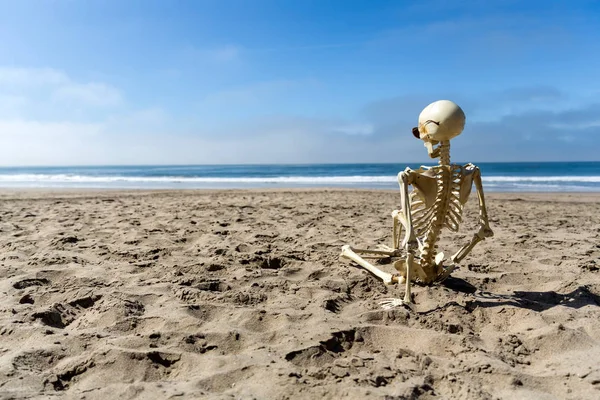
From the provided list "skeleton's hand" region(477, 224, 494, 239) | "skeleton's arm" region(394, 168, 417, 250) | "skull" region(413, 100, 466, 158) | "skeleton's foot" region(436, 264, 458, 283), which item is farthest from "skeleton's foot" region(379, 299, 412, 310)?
"skull" region(413, 100, 466, 158)

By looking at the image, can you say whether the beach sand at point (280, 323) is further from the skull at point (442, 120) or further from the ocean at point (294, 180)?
the ocean at point (294, 180)

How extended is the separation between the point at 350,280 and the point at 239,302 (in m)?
1.09

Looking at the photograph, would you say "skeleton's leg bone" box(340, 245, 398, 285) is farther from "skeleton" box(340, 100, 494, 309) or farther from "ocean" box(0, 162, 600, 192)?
"ocean" box(0, 162, 600, 192)

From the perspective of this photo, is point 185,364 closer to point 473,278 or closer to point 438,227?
point 438,227

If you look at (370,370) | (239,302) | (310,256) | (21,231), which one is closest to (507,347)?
(370,370)

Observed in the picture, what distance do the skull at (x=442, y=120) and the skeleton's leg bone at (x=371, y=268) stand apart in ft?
3.95

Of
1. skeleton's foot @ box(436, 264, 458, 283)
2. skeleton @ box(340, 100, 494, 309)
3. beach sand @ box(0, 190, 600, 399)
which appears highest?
skeleton @ box(340, 100, 494, 309)

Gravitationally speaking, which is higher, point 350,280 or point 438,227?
point 438,227

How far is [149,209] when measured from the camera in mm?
8719

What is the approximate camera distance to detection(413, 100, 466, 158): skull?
9.98ft

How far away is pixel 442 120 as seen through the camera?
3.05 meters

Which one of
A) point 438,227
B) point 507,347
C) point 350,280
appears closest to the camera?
point 507,347

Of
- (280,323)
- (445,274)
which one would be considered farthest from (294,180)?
(280,323)

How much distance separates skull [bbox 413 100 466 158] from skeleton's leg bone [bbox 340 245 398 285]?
3.95 feet
